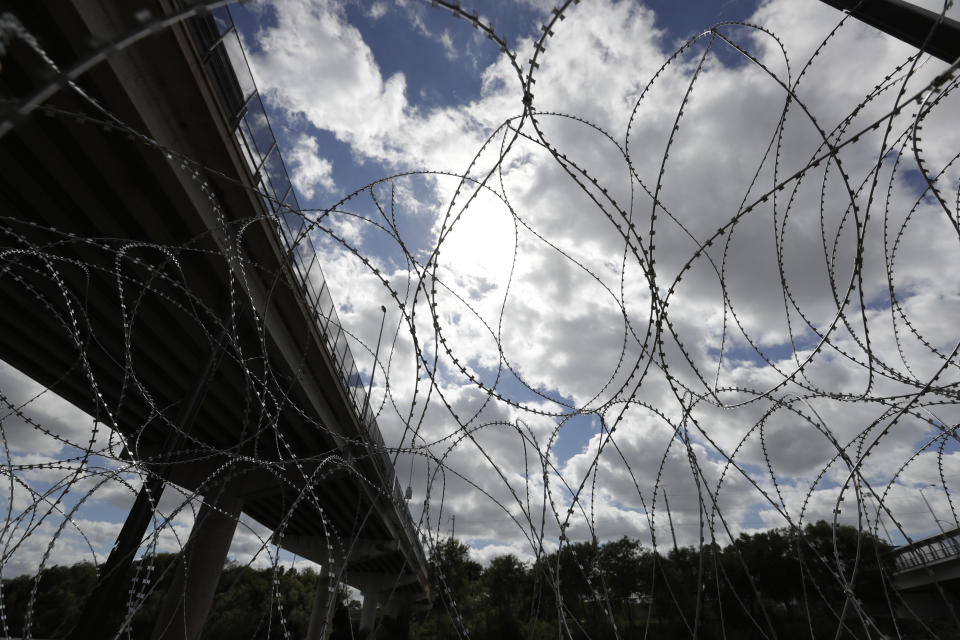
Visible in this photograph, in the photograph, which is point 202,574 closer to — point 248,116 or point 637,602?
point 248,116

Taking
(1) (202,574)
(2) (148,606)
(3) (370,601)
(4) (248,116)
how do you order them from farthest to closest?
(3) (370,601) < (2) (148,606) < (1) (202,574) < (4) (248,116)

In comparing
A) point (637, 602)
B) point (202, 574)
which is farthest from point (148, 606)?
point (637, 602)

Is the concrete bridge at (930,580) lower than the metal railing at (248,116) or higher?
lower

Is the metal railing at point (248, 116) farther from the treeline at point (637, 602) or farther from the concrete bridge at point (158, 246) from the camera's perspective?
the treeline at point (637, 602)

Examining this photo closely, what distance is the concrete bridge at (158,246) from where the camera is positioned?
4203 mm

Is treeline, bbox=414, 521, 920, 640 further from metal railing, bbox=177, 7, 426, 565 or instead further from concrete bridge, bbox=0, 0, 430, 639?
metal railing, bbox=177, 7, 426, 565

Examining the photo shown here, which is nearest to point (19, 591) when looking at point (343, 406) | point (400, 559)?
point (400, 559)

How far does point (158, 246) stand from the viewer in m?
4.05

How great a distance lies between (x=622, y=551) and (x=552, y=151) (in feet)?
175

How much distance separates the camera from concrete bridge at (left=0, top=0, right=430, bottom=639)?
420 cm

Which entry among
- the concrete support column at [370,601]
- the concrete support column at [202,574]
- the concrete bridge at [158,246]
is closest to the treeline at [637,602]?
the concrete support column at [370,601]

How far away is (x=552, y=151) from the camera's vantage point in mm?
3158

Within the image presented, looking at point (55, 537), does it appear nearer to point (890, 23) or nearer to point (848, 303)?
point (848, 303)

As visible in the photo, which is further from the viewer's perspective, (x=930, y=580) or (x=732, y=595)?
(x=732, y=595)
